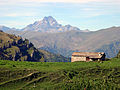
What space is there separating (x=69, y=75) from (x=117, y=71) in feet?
45.8

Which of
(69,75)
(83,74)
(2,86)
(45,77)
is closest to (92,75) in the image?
(83,74)

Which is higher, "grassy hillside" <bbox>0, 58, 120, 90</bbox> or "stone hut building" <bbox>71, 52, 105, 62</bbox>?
"stone hut building" <bbox>71, 52, 105, 62</bbox>

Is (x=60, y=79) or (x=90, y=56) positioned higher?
(x=90, y=56)

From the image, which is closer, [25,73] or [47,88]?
[47,88]

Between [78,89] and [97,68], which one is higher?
[97,68]

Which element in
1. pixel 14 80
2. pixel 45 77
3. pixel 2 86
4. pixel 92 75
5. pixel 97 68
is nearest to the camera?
pixel 2 86

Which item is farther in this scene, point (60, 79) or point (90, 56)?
point (90, 56)

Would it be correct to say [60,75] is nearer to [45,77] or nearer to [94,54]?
[45,77]

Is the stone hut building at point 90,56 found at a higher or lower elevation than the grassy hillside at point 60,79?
higher

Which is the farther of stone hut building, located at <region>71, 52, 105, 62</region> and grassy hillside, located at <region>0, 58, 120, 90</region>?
stone hut building, located at <region>71, 52, 105, 62</region>

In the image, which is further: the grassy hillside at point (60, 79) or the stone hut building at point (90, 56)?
the stone hut building at point (90, 56)

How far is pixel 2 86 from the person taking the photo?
1746 inches

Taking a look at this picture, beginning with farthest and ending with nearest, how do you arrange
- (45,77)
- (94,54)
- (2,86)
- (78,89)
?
(94,54) → (45,77) → (2,86) → (78,89)

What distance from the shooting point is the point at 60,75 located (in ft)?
170
